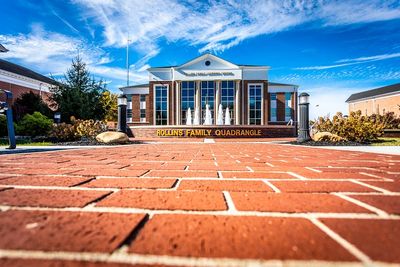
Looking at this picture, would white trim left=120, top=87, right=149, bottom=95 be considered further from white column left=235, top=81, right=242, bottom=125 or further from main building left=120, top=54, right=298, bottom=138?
white column left=235, top=81, right=242, bottom=125

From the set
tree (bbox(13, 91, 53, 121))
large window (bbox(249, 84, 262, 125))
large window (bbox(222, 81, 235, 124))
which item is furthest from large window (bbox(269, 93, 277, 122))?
tree (bbox(13, 91, 53, 121))

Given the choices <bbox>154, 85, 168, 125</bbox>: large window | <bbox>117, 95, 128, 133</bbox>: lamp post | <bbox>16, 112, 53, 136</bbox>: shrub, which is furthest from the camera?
<bbox>154, 85, 168, 125</bbox>: large window

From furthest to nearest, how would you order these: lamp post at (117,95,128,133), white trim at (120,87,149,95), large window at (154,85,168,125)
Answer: white trim at (120,87,149,95), large window at (154,85,168,125), lamp post at (117,95,128,133)

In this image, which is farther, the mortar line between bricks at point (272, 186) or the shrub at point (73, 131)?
the shrub at point (73, 131)

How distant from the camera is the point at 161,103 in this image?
104ft

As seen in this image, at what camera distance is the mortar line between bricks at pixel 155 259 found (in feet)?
2.85

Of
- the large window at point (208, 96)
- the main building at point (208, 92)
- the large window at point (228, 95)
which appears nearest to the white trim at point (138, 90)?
the main building at point (208, 92)

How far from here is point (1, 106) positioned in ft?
24.3

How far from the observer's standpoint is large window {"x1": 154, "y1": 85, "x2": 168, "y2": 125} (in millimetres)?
31594

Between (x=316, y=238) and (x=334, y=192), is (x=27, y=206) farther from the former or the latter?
(x=334, y=192)

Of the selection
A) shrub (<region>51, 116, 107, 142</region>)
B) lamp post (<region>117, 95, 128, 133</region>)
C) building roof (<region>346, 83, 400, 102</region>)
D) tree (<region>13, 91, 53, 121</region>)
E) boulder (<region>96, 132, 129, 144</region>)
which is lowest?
boulder (<region>96, 132, 129, 144</region>)

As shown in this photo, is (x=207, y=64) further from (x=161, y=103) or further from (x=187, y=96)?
(x=161, y=103)

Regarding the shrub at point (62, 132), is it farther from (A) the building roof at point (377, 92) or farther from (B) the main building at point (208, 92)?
(A) the building roof at point (377, 92)

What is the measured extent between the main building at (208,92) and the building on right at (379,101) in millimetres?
29946
